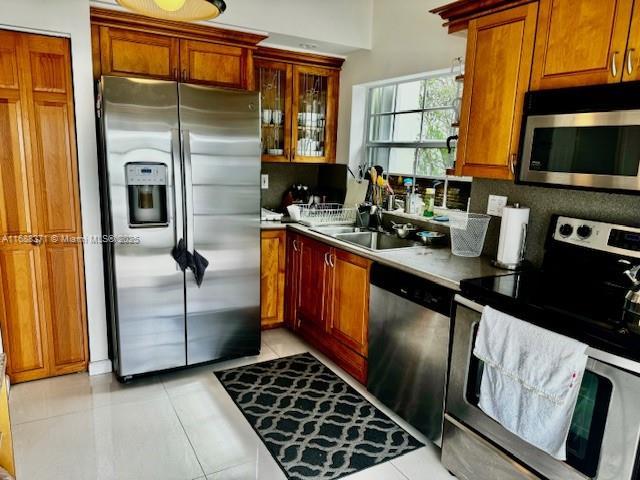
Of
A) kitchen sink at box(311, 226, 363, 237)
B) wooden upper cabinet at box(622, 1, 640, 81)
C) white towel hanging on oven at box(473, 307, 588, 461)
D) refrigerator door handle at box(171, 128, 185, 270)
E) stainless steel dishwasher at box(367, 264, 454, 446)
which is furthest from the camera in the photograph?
kitchen sink at box(311, 226, 363, 237)

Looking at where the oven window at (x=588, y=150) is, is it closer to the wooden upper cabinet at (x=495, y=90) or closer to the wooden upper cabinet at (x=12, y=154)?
the wooden upper cabinet at (x=495, y=90)

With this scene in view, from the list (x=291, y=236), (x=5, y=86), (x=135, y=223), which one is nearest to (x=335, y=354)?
(x=291, y=236)

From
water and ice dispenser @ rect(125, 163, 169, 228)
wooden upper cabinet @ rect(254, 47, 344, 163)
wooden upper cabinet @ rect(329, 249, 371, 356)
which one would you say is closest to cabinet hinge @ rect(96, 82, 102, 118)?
water and ice dispenser @ rect(125, 163, 169, 228)

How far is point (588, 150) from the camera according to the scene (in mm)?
1821

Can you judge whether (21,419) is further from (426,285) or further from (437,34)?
(437,34)

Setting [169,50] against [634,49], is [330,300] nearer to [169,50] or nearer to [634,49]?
[169,50]

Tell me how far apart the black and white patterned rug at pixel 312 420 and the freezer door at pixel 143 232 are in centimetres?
50

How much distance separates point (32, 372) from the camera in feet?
9.27

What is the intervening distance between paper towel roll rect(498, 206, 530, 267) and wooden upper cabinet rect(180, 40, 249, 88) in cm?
202

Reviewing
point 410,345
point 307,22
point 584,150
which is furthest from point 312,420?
point 307,22

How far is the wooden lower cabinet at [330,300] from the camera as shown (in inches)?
110

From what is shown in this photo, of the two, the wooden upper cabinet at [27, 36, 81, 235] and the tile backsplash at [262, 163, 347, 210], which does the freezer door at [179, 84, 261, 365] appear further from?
the tile backsplash at [262, 163, 347, 210]

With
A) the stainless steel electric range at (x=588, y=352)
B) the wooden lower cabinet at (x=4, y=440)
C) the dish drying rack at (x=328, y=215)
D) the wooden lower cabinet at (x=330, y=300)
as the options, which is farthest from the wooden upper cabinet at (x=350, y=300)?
the wooden lower cabinet at (x=4, y=440)

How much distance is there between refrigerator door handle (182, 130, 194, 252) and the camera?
8.86ft
